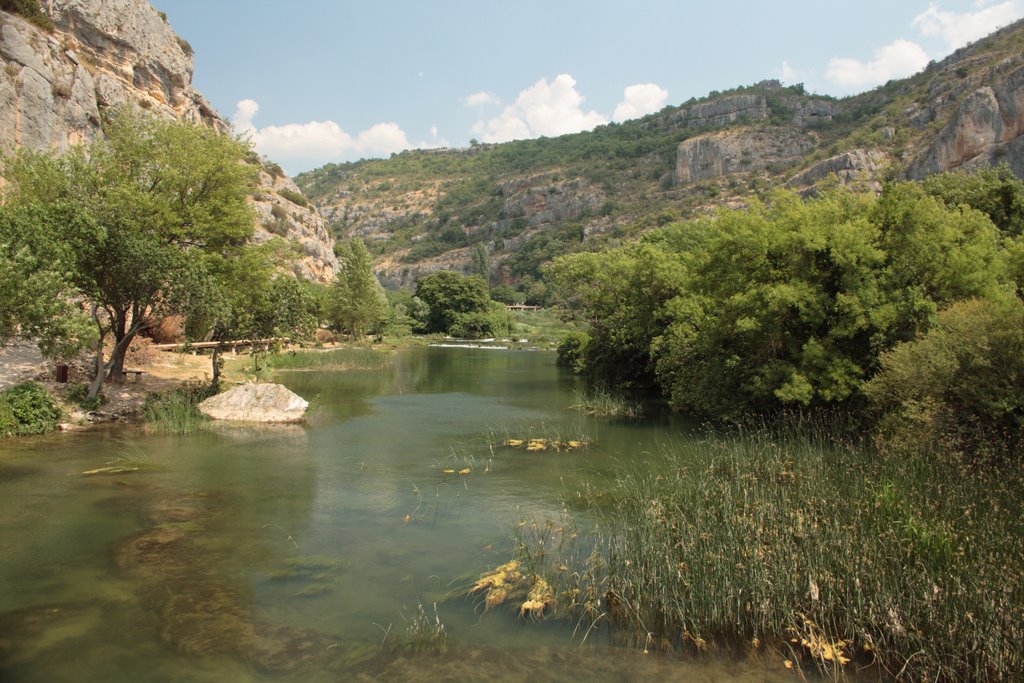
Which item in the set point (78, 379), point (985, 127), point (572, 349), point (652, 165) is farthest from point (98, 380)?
point (652, 165)

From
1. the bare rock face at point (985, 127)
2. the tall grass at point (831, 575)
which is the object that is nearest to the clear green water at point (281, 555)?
the tall grass at point (831, 575)

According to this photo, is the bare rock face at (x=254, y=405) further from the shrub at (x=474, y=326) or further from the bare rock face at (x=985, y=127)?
the bare rock face at (x=985, y=127)

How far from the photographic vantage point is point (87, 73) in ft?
130

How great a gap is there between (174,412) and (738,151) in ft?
370

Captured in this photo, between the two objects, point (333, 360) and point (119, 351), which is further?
point (333, 360)

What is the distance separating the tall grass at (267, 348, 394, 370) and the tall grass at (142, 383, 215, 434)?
15072 millimetres

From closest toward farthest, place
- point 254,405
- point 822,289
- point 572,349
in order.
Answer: point 822,289
point 254,405
point 572,349

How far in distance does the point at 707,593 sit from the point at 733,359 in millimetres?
13347

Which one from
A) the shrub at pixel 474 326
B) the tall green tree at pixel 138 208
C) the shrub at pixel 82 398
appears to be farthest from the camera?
the shrub at pixel 474 326

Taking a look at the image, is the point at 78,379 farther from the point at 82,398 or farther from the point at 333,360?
the point at 333,360

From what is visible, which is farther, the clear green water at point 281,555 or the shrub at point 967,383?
the shrub at point 967,383

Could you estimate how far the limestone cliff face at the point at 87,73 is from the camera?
31.9 m

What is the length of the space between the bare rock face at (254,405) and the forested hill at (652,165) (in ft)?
220

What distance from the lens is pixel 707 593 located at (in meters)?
7.39
